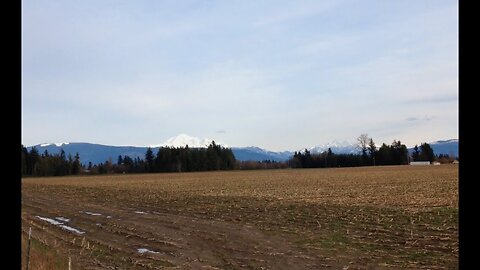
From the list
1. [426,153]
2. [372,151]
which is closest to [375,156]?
[372,151]

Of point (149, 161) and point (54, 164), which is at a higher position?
point (149, 161)

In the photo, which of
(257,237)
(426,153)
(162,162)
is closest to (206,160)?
(162,162)

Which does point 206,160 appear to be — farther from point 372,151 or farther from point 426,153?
point 426,153

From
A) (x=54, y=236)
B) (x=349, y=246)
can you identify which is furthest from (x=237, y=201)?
(x=349, y=246)

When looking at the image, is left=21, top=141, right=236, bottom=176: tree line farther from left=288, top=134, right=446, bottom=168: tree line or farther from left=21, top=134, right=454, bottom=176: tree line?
left=288, top=134, right=446, bottom=168: tree line

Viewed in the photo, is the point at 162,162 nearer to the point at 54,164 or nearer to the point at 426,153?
the point at 54,164

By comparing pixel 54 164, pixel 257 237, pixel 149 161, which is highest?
pixel 149 161

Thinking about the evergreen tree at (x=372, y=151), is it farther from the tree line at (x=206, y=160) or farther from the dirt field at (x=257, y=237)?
the dirt field at (x=257, y=237)

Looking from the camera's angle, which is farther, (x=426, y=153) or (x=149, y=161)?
(x=149, y=161)

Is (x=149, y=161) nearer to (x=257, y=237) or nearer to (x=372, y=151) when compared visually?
(x=372, y=151)

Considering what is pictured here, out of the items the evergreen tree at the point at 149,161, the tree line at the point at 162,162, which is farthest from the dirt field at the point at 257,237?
the evergreen tree at the point at 149,161

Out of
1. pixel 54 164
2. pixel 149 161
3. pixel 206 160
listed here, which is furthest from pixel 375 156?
pixel 54 164

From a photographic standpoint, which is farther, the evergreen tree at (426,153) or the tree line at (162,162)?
the evergreen tree at (426,153)
